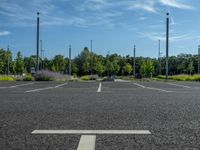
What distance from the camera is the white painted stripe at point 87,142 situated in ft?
14.5

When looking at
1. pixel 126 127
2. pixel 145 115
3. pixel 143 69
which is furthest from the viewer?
pixel 143 69

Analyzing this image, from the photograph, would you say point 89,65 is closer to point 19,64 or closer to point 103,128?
point 19,64

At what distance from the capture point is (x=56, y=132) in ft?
17.6

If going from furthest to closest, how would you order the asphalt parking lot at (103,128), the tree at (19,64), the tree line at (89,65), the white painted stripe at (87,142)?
1. the tree at (19,64)
2. the tree line at (89,65)
3. the asphalt parking lot at (103,128)
4. the white painted stripe at (87,142)

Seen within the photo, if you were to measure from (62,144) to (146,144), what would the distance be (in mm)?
1076

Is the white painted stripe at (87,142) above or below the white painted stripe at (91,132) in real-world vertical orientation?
below

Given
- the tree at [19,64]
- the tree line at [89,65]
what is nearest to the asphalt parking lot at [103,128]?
the tree line at [89,65]

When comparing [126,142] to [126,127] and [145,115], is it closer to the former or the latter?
[126,127]

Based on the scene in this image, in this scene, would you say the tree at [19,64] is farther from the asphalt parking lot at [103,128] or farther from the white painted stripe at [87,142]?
the white painted stripe at [87,142]

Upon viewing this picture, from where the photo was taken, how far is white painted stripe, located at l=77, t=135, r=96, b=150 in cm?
441

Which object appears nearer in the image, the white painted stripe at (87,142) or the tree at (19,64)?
the white painted stripe at (87,142)

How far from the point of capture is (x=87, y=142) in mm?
4699

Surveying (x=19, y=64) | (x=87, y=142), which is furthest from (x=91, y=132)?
(x=19, y=64)

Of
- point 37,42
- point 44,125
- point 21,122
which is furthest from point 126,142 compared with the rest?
point 37,42
